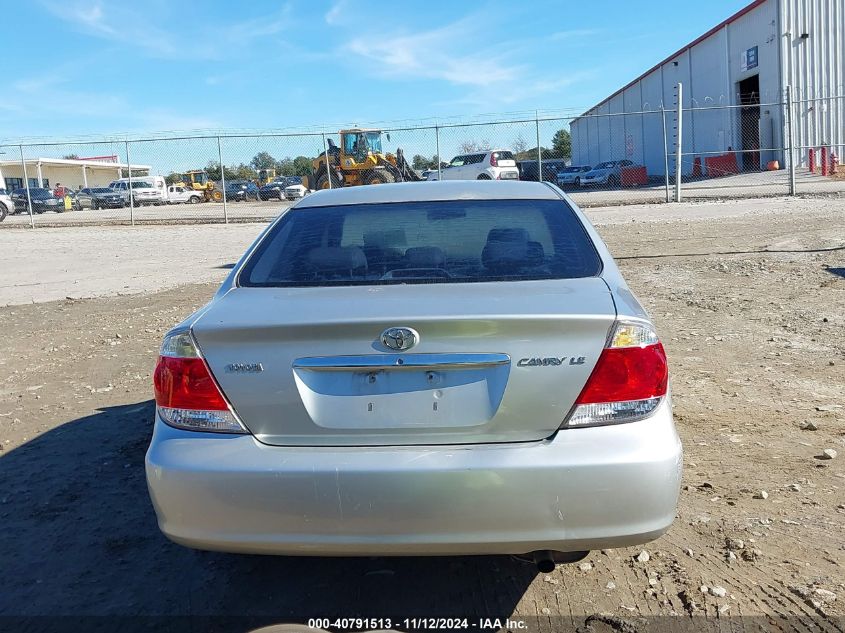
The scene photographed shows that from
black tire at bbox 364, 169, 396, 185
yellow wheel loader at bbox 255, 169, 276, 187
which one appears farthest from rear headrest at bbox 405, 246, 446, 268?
yellow wheel loader at bbox 255, 169, 276, 187

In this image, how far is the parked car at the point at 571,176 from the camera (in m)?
43.2

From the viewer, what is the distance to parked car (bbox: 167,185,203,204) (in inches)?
1960

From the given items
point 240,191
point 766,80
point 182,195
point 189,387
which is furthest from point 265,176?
point 189,387

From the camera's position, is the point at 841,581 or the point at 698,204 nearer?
the point at 841,581

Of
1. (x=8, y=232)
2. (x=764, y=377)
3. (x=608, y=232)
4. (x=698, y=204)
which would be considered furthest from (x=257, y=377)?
(x=8, y=232)

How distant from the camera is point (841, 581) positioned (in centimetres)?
303

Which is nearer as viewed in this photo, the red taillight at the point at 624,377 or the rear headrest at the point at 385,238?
the red taillight at the point at 624,377

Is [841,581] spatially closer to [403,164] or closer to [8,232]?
[8,232]

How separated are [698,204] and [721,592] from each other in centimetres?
1961

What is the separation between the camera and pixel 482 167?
31.2m

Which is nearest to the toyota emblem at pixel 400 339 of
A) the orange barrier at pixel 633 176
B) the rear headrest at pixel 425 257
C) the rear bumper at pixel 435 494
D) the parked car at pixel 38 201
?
the rear bumper at pixel 435 494

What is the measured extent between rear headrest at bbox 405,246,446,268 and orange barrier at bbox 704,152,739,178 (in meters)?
34.4

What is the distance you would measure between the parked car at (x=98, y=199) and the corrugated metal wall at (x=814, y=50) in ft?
112

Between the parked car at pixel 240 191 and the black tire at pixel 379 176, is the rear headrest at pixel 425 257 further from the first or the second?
the parked car at pixel 240 191
